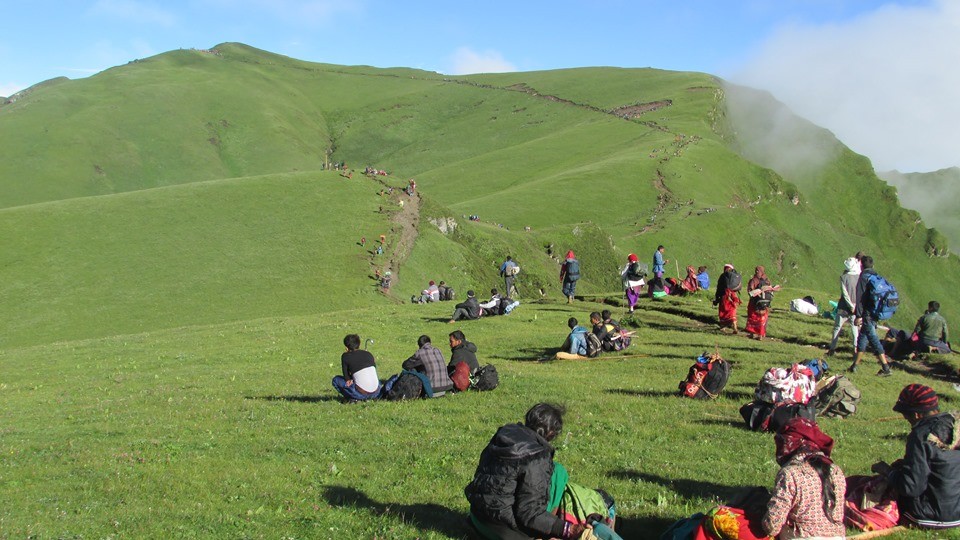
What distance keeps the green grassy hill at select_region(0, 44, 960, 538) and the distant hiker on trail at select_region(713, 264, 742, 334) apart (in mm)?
1607

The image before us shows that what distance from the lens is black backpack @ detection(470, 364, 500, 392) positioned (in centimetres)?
1978

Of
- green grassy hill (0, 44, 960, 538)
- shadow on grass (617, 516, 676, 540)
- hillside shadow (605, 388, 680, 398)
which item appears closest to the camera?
shadow on grass (617, 516, 676, 540)

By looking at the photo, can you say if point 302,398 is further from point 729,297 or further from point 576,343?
point 729,297

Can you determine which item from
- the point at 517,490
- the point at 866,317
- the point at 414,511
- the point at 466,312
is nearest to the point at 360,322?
the point at 466,312

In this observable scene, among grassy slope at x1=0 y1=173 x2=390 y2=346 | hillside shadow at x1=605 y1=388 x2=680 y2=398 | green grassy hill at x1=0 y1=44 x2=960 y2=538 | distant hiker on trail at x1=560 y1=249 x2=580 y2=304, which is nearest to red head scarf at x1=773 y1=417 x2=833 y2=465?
green grassy hill at x1=0 y1=44 x2=960 y2=538

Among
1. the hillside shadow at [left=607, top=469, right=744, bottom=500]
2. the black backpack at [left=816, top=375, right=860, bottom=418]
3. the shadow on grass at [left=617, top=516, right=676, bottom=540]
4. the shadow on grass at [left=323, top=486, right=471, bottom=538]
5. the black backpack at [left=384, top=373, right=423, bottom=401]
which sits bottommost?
the shadow on grass at [left=323, top=486, right=471, bottom=538]

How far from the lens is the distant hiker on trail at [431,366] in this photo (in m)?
18.9

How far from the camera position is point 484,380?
19.8m

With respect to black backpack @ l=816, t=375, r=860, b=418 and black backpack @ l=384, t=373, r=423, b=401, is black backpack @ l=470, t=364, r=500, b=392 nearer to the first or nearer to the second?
black backpack @ l=384, t=373, r=423, b=401

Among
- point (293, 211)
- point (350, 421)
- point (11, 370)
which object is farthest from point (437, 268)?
point (350, 421)

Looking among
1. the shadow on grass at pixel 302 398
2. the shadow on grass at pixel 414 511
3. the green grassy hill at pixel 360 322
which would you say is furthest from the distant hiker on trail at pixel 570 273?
the shadow on grass at pixel 414 511

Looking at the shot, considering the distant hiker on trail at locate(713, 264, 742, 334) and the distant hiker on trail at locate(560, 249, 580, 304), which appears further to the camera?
the distant hiker on trail at locate(560, 249, 580, 304)

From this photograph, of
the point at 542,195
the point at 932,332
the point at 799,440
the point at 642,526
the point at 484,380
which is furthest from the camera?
the point at 542,195

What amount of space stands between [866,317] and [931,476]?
16.0m
